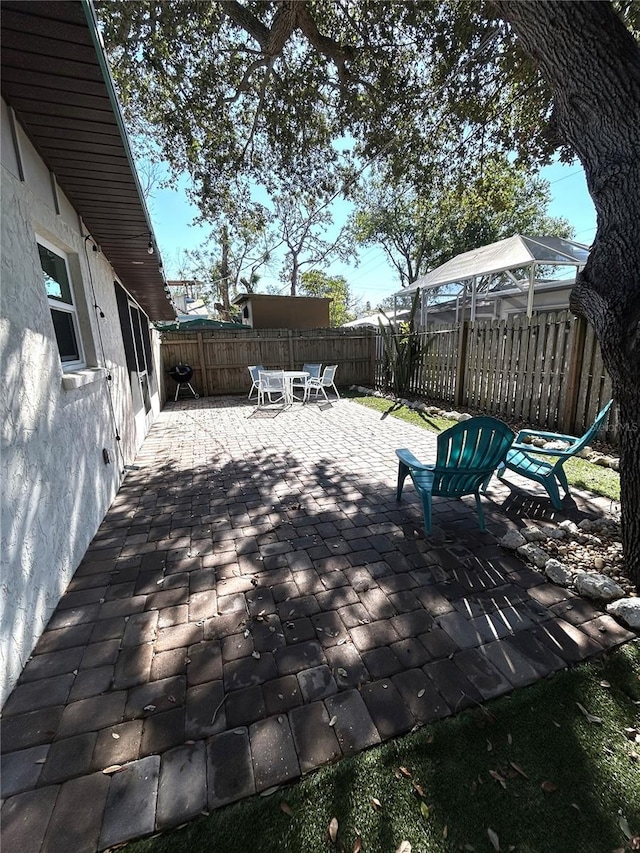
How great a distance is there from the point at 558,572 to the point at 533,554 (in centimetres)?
21

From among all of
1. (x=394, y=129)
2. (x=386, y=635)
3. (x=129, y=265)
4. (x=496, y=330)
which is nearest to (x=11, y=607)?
(x=386, y=635)

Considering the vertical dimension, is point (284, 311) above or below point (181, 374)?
above

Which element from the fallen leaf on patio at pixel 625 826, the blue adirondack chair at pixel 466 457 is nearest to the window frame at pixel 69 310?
the blue adirondack chair at pixel 466 457

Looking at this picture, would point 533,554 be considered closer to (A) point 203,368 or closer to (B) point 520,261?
(B) point 520,261

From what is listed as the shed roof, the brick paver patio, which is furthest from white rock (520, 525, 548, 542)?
the shed roof

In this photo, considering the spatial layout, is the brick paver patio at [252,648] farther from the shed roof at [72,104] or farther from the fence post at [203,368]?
the fence post at [203,368]

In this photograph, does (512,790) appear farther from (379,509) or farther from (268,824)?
A: (379,509)

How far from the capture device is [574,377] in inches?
196

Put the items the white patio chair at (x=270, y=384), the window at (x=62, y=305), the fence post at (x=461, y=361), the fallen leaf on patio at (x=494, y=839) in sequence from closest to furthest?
the fallen leaf on patio at (x=494, y=839) < the window at (x=62, y=305) < the fence post at (x=461, y=361) < the white patio chair at (x=270, y=384)

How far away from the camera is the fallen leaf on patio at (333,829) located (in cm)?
117

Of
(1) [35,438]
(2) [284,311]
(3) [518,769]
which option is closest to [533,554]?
(3) [518,769]

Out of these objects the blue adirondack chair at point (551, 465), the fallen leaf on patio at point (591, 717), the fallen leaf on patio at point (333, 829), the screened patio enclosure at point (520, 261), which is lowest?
the fallen leaf on patio at point (333, 829)

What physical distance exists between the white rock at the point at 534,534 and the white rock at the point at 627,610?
2.32 feet

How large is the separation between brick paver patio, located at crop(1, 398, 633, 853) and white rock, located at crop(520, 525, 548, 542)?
19 cm
